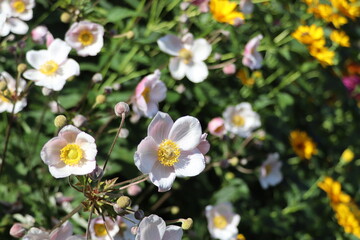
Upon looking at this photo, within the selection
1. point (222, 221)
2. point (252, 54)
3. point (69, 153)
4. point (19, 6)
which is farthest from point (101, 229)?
point (252, 54)

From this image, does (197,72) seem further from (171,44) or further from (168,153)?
(168,153)

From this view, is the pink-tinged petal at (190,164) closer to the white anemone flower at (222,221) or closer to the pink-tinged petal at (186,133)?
the pink-tinged petal at (186,133)

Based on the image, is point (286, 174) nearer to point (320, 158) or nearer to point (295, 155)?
point (295, 155)

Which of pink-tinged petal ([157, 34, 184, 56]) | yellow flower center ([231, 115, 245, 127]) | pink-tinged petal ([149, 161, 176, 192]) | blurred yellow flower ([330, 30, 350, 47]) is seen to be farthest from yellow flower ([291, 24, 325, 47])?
pink-tinged petal ([149, 161, 176, 192])

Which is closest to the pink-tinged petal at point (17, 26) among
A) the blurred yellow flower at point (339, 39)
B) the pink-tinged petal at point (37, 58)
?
the pink-tinged petal at point (37, 58)

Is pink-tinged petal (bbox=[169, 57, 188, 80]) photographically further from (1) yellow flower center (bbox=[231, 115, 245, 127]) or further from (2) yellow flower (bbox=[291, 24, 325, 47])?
(2) yellow flower (bbox=[291, 24, 325, 47])

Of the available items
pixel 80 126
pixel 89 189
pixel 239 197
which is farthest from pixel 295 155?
pixel 89 189
